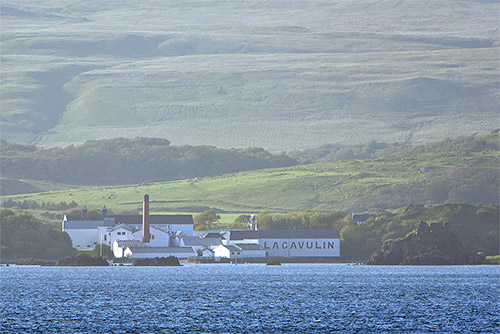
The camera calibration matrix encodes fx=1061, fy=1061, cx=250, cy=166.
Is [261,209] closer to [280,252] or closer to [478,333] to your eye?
[280,252]

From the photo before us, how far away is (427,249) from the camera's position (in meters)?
125

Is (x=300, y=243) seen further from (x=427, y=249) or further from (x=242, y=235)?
(x=427, y=249)

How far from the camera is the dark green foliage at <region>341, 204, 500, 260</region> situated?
13925cm

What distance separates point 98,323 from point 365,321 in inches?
561

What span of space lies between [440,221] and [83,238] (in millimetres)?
50212

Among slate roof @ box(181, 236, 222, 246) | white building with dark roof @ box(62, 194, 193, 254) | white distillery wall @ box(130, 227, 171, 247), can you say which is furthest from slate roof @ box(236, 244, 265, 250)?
white building with dark roof @ box(62, 194, 193, 254)

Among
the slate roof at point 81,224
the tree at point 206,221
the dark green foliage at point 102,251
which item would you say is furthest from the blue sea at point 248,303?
the tree at point 206,221

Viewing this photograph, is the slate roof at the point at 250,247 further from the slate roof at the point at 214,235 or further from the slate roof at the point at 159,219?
the slate roof at the point at 159,219

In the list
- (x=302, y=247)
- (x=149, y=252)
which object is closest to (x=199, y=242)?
(x=149, y=252)

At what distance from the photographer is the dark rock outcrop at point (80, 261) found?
404 feet

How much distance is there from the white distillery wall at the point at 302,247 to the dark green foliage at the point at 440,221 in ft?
5.83

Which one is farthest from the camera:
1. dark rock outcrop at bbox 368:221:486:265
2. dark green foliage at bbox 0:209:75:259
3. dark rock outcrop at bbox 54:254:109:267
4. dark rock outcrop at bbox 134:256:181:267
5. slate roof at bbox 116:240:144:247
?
slate roof at bbox 116:240:144:247

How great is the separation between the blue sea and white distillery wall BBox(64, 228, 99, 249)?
48.4 meters

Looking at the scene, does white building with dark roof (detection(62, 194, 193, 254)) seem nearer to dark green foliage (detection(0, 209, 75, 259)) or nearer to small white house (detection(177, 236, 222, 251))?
small white house (detection(177, 236, 222, 251))
